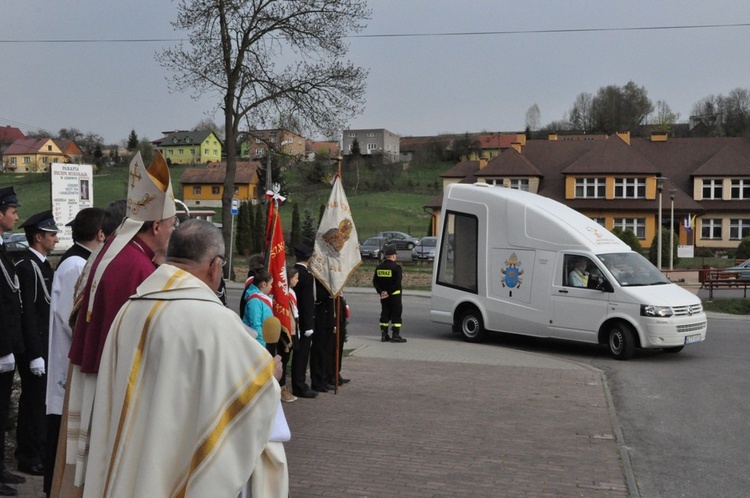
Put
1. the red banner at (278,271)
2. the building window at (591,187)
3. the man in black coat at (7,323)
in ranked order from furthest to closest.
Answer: the building window at (591,187) → the red banner at (278,271) → the man in black coat at (7,323)

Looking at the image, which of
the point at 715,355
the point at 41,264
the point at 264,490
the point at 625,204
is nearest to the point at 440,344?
A: the point at 715,355

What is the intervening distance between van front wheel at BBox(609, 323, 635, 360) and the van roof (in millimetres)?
1571

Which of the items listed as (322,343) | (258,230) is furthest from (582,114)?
(322,343)

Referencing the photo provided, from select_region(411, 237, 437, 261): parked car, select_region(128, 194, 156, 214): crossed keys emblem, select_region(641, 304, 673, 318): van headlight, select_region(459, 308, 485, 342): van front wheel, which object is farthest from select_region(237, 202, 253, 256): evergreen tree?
select_region(128, 194, 156, 214): crossed keys emblem

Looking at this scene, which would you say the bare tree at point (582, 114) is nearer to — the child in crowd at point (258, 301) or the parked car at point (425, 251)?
the parked car at point (425, 251)

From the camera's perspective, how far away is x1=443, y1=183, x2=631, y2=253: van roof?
1543cm

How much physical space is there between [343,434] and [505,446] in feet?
5.77

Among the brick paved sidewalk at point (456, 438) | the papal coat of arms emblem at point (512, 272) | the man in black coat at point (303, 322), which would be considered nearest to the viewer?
the brick paved sidewalk at point (456, 438)

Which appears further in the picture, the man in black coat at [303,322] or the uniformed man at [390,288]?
the uniformed man at [390,288]

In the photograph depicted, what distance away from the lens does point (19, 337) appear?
6230 mm

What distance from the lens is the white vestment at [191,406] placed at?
293cm

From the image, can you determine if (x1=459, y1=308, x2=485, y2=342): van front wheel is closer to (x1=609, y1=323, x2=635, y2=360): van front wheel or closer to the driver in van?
the driver in van

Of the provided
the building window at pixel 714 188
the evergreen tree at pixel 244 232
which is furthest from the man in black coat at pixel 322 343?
the building window at pixel 714 188

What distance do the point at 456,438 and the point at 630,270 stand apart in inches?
311
